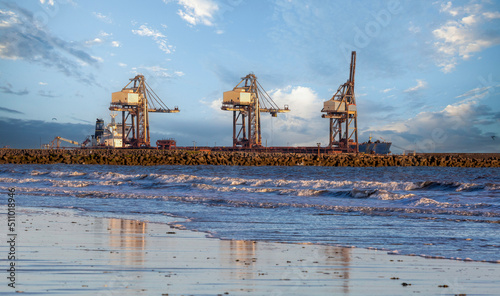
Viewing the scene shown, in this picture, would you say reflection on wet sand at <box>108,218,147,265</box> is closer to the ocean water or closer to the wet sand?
the wet sand

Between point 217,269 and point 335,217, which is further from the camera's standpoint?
point 335,217

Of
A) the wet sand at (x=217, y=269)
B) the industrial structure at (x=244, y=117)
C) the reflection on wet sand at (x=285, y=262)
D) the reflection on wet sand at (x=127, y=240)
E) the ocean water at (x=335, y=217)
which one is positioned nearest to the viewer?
the wet sand at (x=217, y=269)

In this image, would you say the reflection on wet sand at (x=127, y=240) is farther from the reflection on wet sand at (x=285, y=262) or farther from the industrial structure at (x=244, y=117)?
the industrial structure at (x=244, y=117)

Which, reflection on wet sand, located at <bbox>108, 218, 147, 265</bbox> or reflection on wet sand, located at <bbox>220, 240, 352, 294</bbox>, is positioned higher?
reflection on wet sand, located at <bbox>108, 218, 147, 265</bbox>

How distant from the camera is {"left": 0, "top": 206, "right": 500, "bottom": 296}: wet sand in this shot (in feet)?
16.0

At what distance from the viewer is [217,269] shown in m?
5.83

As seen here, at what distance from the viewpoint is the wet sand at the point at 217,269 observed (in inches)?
192

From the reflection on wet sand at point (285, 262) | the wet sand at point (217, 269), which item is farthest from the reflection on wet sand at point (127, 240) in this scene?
the reflection on wet sand at point (285, 262)

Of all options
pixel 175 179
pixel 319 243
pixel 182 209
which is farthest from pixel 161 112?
pixel 319 243

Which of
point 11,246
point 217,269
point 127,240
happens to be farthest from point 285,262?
point 11,246

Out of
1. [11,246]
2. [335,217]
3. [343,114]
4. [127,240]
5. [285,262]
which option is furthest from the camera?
[343,114]

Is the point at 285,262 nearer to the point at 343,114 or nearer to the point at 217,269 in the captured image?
the point at 217,269

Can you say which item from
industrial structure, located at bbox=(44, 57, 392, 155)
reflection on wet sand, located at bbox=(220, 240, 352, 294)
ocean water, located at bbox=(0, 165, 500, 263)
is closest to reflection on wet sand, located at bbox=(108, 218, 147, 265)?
ocean water, located at bbox=(0, 165, 500, 263)

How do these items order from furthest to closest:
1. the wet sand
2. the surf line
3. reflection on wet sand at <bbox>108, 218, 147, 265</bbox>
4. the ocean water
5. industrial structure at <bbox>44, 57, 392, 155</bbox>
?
industrial structure at <bbox>44, 57, 392, 155</bbox> → the ocean water → reflection on wet sand at <bbox>108, 218, 147, 265</bbox> → the surf line → the wet sand
